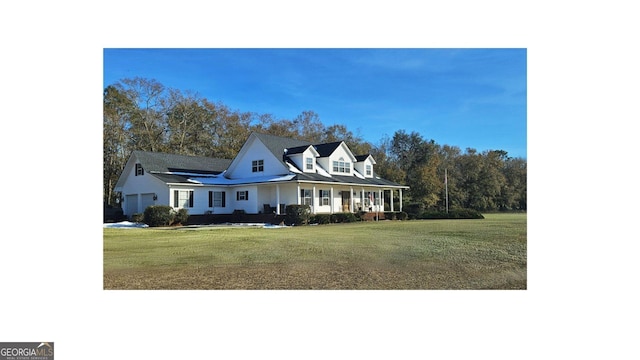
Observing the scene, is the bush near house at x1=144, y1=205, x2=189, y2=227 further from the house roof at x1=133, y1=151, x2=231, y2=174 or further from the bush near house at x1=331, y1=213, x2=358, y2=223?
the bush near house at x1=331, y1=213, x2=358, y2=223

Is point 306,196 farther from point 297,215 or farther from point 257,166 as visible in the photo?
point 297,215

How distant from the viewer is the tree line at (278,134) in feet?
97.7

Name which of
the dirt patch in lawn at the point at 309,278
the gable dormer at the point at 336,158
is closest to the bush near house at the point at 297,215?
the gable dormer at the point at 336,158

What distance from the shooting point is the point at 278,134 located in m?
35.4

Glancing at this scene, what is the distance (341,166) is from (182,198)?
32.2 ft

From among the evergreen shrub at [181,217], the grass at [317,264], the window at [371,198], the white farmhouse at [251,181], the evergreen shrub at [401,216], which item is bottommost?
the evergreen shrub at [401,216]

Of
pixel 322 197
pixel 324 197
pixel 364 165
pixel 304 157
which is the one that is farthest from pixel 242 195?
pixel 364 165

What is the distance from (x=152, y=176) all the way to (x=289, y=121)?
49.2ft

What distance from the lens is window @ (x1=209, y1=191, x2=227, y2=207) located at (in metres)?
23.9

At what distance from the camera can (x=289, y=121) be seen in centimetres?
3581

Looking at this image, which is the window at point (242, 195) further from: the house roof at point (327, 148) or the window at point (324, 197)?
the house roof at point (327, 148)

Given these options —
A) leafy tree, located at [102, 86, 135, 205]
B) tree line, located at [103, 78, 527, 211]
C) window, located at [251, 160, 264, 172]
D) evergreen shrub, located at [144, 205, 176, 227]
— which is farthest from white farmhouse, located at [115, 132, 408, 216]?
leafy tree, located at [102, 86, 135, 205]

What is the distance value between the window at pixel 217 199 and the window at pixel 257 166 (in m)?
2.15
